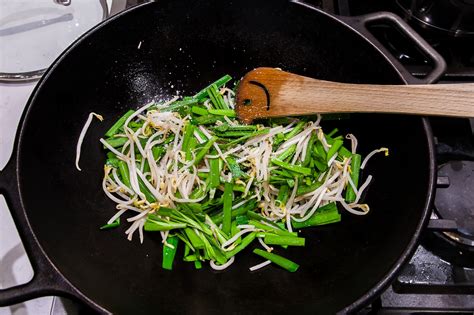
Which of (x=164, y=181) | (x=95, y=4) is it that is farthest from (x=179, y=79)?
(x=95, y=4)

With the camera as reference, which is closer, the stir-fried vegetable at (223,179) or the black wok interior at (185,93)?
the black wok interior at (185,93)

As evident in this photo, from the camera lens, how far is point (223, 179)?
1.31 meters

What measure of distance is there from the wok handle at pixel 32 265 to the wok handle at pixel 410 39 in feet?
3.09

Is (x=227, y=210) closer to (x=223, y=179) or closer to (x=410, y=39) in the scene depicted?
(x=223, y=179)

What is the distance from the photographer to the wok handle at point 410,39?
1200mm

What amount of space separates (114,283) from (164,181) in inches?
12.6

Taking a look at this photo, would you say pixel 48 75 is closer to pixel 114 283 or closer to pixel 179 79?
pixel 179 79

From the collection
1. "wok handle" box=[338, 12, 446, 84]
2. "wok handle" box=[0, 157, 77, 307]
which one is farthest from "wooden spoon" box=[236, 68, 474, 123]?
"wok handle" box=[0, 157, 77, 307]

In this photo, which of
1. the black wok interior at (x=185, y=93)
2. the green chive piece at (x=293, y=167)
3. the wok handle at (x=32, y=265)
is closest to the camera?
the wok handle at (x=32, y=265)

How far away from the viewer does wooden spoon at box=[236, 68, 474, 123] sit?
1147mm

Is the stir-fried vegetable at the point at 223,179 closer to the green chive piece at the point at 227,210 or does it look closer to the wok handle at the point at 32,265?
the green chive piece at the point at 227,210

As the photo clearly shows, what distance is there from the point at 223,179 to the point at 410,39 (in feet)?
2.07

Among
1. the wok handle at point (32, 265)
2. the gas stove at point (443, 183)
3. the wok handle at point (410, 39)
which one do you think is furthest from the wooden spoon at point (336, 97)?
the wok handle at point (32, 265)

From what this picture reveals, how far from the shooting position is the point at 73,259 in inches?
42.4
